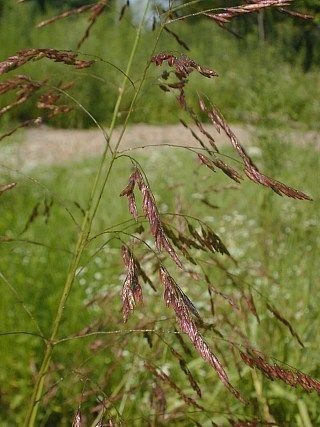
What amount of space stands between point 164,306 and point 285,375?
1.81 meters

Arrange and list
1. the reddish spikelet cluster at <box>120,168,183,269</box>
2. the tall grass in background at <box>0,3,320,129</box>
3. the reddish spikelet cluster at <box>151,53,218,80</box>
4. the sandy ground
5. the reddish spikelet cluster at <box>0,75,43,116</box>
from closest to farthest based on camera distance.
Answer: the reddish spikelet cluster at <box>120,168,183,269</box>
the reddish spikelet cluster at <box>151,53,218,80</box>
the reddish spikelet cluster at <box>0,75,43,116</box>
the sandy ground
the tall grass in background at <box>0,3,320,129</box>

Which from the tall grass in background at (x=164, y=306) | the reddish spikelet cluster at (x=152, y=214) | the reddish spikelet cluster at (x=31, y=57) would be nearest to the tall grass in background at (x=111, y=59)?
the tall grass in background at (x=164, y=306)

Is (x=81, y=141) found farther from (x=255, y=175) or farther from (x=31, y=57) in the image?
(x=255, y=175)

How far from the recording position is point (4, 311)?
2938mm

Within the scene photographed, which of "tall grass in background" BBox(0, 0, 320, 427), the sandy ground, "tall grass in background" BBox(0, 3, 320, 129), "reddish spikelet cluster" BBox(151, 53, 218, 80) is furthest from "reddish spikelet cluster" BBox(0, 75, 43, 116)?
"tall grass in background" BBox(0, 3, 320, 129)

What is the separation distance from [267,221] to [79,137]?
7.64m

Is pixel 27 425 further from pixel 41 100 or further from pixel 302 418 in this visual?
pixel 302 418

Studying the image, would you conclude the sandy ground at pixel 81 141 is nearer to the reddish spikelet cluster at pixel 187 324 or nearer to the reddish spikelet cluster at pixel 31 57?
the reddish spikelet cluster at pixel 31 57

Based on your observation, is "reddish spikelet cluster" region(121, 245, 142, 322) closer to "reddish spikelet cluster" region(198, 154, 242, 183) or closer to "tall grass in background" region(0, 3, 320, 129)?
"reddish spikelet cluster" region(198, 154, 242, 183)

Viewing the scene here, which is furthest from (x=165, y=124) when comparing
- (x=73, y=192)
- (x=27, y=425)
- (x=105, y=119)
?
(x=27, y=425)

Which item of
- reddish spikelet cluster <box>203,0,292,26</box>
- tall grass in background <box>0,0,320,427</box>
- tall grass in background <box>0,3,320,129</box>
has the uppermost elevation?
reddish spikelet cluster <box>203,0,292,26</box>

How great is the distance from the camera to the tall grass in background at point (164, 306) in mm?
1101

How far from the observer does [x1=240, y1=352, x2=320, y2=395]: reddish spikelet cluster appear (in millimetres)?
1066

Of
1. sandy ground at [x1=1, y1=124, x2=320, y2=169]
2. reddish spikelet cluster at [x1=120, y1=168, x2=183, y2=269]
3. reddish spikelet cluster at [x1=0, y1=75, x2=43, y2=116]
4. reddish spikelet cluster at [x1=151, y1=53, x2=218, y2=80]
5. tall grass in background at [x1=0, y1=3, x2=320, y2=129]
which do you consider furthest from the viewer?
tall grass in background at [x1=0, y1=3, x2=320, y2=129]
